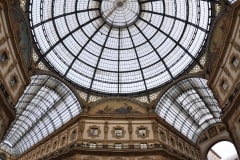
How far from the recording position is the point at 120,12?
44.1 meters

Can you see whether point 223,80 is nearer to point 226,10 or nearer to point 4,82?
point 226,10

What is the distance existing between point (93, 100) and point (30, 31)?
1476 cm

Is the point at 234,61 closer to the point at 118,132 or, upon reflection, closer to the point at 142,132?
the point at 142,132

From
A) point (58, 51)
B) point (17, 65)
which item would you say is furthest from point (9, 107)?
point (58, 51)

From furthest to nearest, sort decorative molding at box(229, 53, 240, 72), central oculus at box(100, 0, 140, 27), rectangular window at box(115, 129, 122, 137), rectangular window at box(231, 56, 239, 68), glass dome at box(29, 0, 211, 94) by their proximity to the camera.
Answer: central oculus at box(100, 0, 140, 27) < glass dome at box(29, 0, 211, 94) < rectangular window at box(115, 129, 122, 137) < rectangular window at box(231, 56, 239, 68) < decorative molding at box(229, 53, 240, 72)

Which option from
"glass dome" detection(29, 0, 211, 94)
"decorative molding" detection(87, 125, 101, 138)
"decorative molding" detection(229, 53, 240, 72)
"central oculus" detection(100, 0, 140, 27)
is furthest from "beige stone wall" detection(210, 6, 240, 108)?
"decorative molding" detection(87, 125, 101, 138)

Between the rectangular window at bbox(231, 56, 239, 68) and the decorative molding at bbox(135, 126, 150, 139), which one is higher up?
the rectangular window at bbox(231, 56, 239, 68)

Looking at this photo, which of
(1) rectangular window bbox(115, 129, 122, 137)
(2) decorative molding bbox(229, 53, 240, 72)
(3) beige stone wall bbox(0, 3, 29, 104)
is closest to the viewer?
(3) beige stone wall bbox(0, 3, 29, 104)

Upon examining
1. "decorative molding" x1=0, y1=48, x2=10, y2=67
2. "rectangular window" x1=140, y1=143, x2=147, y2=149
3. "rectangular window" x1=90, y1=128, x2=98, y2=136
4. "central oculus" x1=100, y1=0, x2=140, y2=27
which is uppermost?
"central oculus" x1=100, y1=0, x2=140, y2=27

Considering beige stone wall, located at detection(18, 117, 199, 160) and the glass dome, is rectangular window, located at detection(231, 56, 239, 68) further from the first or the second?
beige stone wall, located at detection(18, 117, 199, 160)

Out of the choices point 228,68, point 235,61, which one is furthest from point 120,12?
point 235,61

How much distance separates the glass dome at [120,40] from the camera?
40.5m

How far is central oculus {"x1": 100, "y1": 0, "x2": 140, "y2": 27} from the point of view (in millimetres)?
42906

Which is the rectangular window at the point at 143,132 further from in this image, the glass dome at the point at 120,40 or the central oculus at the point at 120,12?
the central oculus at the point at 120,12
